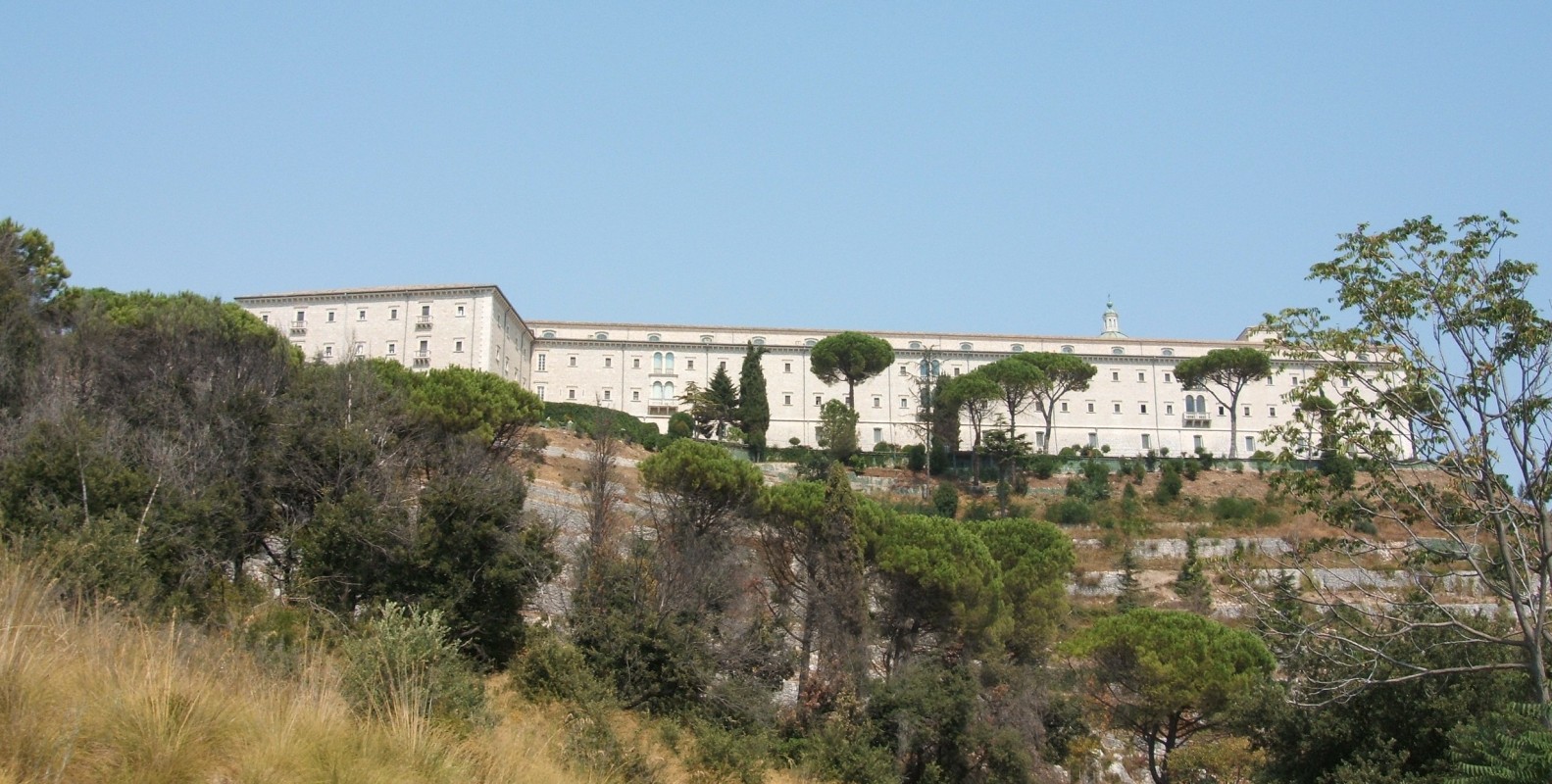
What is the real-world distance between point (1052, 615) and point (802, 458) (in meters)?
26.3

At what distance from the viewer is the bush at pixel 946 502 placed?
4784 centimetres

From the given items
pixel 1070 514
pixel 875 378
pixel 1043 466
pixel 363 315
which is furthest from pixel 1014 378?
pixel 363 315

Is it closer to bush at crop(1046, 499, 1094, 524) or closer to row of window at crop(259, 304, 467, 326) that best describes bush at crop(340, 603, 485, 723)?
bush at crop(1046, 499, 1094, 524)

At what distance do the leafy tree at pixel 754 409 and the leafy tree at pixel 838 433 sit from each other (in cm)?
297

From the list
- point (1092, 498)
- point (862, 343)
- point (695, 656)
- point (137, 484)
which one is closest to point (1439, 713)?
point (695, 656)

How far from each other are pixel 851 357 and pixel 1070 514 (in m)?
18.4

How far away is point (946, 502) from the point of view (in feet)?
159

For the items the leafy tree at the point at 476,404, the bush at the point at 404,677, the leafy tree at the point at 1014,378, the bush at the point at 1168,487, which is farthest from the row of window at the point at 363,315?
the bush at the point at 404,677

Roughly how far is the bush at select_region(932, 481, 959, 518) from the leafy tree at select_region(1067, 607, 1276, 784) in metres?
19.7

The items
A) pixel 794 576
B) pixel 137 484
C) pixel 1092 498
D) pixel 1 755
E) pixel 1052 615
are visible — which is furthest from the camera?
pixel 1092 498

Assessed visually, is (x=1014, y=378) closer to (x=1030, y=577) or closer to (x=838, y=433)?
(x=838, y=433)

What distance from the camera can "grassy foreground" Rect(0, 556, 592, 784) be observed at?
6.11 metres

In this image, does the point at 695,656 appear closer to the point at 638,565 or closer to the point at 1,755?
the point at 638,565

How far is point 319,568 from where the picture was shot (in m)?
18.1
